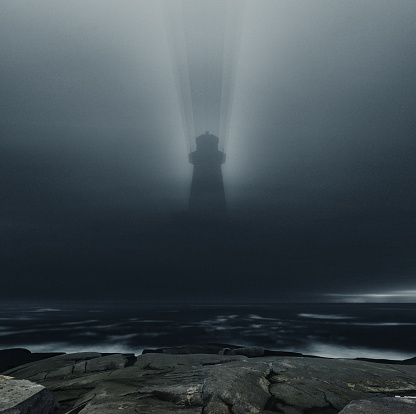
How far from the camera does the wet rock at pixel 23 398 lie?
4824 millimetres

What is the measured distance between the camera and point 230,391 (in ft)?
18.8

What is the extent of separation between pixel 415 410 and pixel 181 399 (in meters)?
4.26

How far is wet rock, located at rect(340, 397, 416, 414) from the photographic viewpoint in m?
4.00

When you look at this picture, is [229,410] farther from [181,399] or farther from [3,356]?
[3,356]

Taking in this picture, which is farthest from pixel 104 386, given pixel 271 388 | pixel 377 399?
pixel 377 399

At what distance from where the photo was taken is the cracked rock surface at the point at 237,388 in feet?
17.9

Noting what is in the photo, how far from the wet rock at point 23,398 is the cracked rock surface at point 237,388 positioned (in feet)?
1.79

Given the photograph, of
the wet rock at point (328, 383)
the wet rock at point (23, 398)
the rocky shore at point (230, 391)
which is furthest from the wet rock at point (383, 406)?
the wet rock at point (23, 398)

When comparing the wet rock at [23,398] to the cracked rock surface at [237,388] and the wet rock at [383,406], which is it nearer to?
the cracked rock surface at [237,388]

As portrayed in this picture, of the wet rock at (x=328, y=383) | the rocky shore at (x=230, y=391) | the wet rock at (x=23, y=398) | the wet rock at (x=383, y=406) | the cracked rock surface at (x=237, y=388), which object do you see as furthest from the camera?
the wet rock at (x=328, y=383)

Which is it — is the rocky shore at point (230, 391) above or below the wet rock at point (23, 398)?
below

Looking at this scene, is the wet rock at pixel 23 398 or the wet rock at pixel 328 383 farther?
the wet rock at pixel 328 383

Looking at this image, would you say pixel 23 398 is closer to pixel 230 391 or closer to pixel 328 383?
pixel 230 391

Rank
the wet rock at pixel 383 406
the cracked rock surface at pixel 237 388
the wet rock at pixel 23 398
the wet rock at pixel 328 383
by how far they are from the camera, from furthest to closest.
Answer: the wet rock at pixel 328 383
the cracked rock surface at pixel 237 388
the wet rock at pixel 23 398
the wet rock at pixel 383 406
